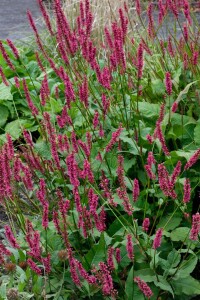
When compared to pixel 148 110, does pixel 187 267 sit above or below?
below

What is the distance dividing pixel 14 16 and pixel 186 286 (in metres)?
7.62

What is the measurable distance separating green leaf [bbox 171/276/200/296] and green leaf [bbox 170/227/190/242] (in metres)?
0.19

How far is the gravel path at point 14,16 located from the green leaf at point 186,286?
519cm

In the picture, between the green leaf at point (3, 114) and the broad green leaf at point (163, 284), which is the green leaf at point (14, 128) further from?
the broad green leaf at point (163, 284)

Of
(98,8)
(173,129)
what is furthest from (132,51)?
(173,129)

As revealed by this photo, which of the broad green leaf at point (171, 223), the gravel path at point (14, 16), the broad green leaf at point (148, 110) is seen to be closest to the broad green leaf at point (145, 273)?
the broad green leaf at point (171, 223)

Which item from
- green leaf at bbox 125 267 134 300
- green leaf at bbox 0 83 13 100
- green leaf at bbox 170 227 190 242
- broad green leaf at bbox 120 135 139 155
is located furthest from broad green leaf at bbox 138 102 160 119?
green leaf at bbox 0 83 13 100

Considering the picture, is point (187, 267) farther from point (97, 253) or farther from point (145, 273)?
point (97, 253)

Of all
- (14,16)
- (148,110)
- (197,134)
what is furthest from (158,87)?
(14,16)

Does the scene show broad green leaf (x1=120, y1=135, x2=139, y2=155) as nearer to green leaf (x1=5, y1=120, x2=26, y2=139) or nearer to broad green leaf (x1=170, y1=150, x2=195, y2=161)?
broad green leaf (x1=170, y1=150, x2=195, y2=161)

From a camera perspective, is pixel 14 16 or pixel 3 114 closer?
pixel 3 114

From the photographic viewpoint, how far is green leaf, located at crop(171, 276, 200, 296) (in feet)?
7.52

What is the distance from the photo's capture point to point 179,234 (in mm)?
2475

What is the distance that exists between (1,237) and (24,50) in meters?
3.25
